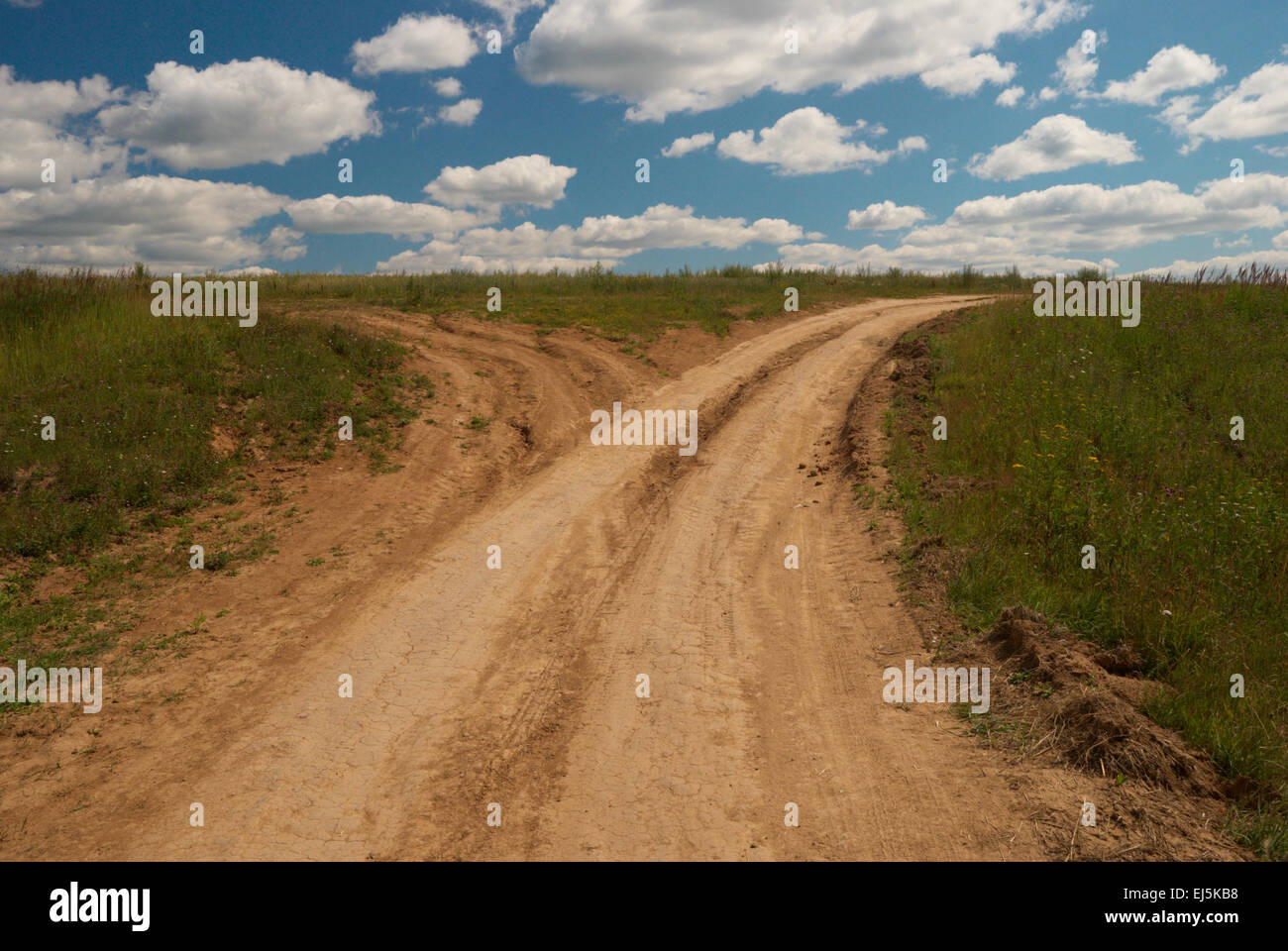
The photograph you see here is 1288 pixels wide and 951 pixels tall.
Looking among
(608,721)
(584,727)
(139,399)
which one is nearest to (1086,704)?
(608,721)

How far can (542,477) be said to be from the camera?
1145cm

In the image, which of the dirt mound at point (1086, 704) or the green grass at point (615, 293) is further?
the green grass at point (615, 293)

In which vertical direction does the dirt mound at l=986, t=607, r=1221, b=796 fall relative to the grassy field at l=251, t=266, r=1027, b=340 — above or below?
below

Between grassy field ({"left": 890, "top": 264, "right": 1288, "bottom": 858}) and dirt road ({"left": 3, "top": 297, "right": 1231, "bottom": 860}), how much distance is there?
113cm

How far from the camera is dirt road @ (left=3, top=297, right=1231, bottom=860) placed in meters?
4.59

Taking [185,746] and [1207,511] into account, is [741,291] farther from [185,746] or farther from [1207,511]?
[185,746]

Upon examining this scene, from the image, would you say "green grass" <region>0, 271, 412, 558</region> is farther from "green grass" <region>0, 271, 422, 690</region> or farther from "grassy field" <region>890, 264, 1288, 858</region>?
"grassy field" <region>890, 264, 1288, 858</region>

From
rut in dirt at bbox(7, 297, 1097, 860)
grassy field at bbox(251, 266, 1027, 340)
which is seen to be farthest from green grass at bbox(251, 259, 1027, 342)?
rut in dirt at bbox(7, 297, 1097, 860)

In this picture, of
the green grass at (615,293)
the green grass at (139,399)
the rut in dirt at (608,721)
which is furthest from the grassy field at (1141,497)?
the green grass at (139,399)

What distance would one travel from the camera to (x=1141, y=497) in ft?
29.6

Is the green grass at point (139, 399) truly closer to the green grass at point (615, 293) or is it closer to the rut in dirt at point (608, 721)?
the rut in dirt at point (608, 721)

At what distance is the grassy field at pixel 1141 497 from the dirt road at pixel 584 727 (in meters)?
1.13

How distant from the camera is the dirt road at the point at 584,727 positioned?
4590 mm
